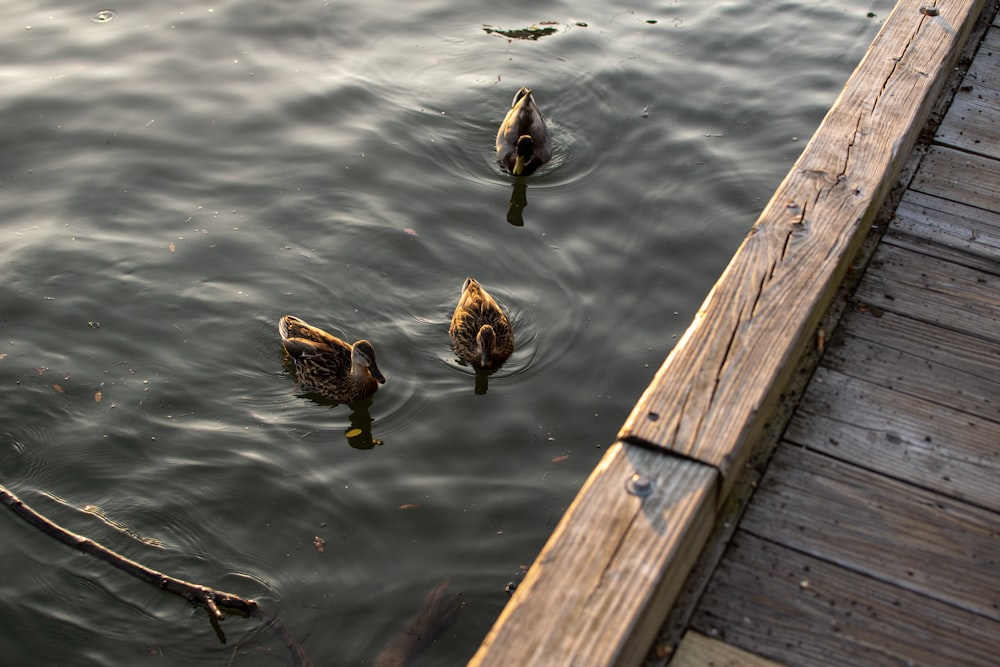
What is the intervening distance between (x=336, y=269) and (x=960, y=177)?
455 cm

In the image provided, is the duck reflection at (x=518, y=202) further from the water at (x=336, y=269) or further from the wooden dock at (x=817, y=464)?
the wooden dock at (x=817, y=464)

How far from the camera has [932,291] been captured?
4.61 meters

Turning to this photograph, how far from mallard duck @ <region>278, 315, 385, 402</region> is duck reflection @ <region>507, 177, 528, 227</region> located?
7.06 feet

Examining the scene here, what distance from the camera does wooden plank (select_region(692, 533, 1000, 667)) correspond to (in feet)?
10.5

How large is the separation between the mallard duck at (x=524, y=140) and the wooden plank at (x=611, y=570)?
6147 millimetres

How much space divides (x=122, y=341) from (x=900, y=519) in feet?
18.2

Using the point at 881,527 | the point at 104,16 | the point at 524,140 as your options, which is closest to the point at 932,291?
the point at 881,527

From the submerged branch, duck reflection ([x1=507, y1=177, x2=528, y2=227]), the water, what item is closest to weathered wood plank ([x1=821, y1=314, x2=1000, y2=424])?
the water

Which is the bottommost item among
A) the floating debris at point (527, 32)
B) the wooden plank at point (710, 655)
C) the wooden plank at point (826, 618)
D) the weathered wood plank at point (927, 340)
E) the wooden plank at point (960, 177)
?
the wooden plank at point (710, 655)

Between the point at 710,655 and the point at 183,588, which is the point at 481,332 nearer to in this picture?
the point at 183,588

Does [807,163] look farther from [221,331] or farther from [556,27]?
[556,27]

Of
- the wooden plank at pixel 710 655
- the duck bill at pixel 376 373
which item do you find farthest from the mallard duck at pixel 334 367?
the wooden plank at pixel 710 655

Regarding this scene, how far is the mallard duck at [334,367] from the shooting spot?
7039 mm

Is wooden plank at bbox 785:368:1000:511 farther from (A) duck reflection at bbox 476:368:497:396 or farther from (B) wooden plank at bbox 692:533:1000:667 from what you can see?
(A) duck reflection at bbox 476:368:497:396
